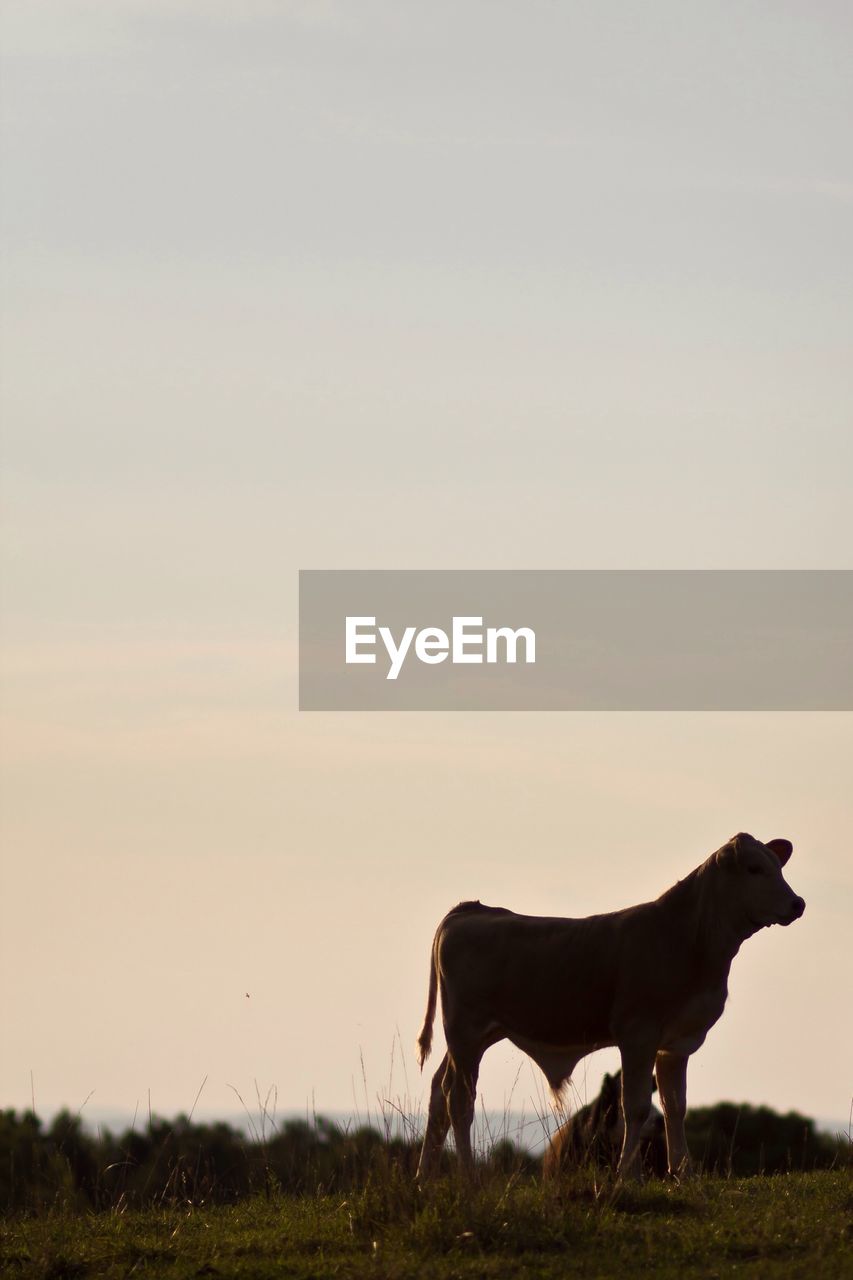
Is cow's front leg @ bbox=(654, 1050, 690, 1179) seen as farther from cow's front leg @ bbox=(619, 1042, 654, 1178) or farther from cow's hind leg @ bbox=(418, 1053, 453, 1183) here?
A: cow's hind leg @ bbox=(418, 1053, 453, 1183)

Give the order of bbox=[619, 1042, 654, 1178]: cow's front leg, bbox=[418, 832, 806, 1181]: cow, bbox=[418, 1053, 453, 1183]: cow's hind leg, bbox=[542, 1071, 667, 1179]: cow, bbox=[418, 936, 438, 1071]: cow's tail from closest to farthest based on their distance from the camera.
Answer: bbox=[619, 1042, 654, 1178]: cow's front leg → bbox=[418, 832, 806, 1181]: cow → bbox=[418, 1053, 453, 1183]: cow's hind leg → bbox=[542, 1071, 667, 1179]: cow → bbox=[418, 936, 438, 1071]: cow's tail

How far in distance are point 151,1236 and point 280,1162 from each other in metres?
3.08

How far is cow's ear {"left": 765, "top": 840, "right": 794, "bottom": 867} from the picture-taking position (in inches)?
572

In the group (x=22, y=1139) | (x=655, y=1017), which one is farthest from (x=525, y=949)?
(x=22, y=1139)

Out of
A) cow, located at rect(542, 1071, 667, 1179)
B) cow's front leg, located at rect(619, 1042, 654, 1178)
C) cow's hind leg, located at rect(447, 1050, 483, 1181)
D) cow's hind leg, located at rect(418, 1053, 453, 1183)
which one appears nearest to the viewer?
cow's front leg, located at rect(619, 1042, 654, 1178)

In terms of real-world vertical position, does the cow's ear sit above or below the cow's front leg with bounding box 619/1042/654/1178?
above

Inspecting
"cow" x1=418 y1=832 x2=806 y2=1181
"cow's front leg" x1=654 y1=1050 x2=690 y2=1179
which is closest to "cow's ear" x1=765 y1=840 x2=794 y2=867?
"cow" x1=418 y1=832 x2=806 y2=1181

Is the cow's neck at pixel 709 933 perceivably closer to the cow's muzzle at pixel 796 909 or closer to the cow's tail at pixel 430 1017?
the cow's muzzle at pixel 796 909

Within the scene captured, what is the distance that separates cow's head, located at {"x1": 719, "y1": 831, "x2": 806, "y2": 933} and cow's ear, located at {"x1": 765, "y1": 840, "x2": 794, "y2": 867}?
0.53 metres

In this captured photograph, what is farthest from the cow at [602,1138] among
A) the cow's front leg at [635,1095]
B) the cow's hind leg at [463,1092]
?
the cow's hind leg at [463,1092]

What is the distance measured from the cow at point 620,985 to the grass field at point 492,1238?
853mm

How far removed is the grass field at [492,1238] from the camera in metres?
10.9

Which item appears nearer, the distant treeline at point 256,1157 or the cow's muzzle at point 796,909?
the cow's muzzle at point 796,909

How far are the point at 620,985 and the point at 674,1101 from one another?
118cm
